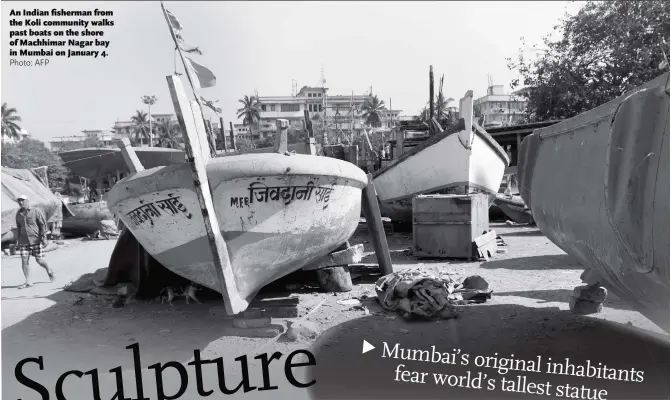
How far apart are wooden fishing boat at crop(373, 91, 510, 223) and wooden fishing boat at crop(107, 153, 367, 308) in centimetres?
594

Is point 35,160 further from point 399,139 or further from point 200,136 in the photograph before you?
point 200,136

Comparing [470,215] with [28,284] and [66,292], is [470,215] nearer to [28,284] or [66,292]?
[66,292]

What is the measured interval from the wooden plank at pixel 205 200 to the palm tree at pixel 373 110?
211ft

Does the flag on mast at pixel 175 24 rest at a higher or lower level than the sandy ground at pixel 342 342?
higher

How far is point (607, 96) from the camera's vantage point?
59.2 feet

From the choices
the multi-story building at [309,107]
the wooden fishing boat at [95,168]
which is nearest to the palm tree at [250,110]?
the multi-story building at [309,107]

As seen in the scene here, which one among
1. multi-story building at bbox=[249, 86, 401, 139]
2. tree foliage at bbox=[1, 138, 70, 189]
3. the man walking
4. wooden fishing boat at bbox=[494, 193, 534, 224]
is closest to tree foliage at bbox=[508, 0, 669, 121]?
wooden fishing boat at bbox=[494, 193, 534, 224]

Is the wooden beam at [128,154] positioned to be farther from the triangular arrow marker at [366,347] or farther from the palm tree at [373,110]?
the palm tree at [373,110]

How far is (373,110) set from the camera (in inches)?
2662

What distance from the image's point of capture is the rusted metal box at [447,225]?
830 cm

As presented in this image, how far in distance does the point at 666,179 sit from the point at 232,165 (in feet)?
10.4

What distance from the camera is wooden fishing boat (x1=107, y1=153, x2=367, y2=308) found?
4402 mm

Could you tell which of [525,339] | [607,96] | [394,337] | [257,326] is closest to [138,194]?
[257,326]

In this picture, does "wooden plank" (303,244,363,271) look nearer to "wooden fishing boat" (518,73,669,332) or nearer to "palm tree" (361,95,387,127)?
"wooden fishing boat" (518,73,669,332)
